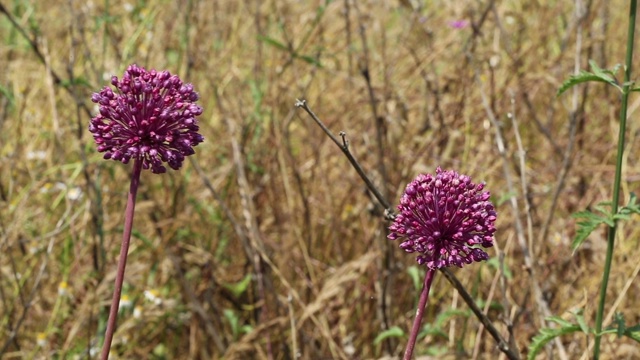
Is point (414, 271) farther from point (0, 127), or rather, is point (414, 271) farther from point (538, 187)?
point (0, 127)

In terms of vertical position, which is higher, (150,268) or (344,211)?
(344,211)

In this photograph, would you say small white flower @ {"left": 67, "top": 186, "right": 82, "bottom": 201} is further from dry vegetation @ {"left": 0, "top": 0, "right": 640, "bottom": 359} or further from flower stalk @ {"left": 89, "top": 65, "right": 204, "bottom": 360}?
flower stalk @ {"left": 89, "top": 65, "right": 204, "bottom": 360}

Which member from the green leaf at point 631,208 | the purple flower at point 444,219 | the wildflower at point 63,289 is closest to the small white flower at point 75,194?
the wildflower at point 63,289

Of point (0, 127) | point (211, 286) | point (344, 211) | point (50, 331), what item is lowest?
point (50, 331)

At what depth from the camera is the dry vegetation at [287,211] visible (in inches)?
119

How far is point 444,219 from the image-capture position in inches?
50.5

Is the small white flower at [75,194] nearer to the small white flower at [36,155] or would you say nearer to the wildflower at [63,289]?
the small white flower at [36,155]

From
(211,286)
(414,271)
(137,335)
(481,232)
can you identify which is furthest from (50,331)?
(481,232)

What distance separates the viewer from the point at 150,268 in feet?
11.4

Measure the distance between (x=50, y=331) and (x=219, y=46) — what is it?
209 centimetres

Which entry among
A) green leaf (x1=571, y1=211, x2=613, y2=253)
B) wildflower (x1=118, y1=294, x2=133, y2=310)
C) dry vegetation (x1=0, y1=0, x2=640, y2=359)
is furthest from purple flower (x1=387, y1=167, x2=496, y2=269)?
wildflower (x1=118, y1=294, x2=133, y2=310)

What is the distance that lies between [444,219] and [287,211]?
243 cm

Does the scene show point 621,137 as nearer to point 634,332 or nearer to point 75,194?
point 634,332

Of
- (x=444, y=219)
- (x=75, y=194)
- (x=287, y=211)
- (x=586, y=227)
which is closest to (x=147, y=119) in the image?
(x=444, y=219)
